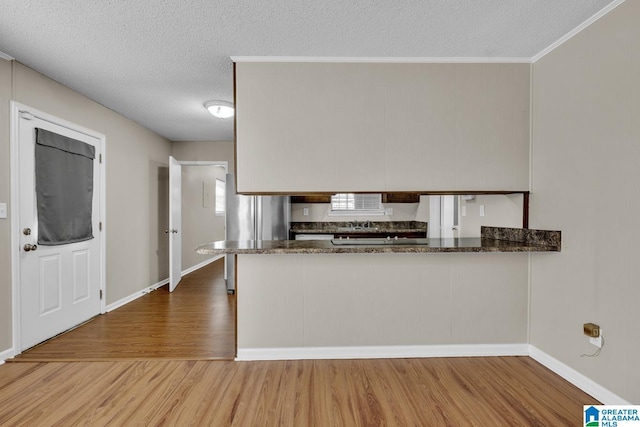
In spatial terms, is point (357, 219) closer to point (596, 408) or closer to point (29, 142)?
point (596, 408)

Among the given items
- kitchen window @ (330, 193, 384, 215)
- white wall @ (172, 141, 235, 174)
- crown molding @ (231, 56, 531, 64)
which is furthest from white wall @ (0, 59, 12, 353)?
kitchen window @ (330, 193, 384, 215)

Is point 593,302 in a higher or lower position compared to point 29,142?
lower

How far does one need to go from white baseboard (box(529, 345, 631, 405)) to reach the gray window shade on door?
432 centimetres

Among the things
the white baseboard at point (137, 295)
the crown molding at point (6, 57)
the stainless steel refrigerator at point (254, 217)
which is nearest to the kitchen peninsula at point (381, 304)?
the stainless steel refrigerator at point (254, 217)

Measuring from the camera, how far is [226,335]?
3.10 metres

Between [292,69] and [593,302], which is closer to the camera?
[593,302]

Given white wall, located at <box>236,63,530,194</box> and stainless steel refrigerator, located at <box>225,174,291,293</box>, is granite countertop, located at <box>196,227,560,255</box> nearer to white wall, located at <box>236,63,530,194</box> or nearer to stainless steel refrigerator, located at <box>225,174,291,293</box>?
white wall, located at <box>236,63,530,194</box>

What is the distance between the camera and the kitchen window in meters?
5.05

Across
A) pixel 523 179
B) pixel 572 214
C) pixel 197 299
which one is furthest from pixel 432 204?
pixel 197 299

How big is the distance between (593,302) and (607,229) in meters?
0.49

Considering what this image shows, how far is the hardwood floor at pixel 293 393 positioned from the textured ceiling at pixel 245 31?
96.4 inches

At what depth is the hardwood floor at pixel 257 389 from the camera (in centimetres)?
186

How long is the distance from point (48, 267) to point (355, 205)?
3807mm

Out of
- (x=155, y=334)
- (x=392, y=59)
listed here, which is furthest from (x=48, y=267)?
(x=392, y=59)
